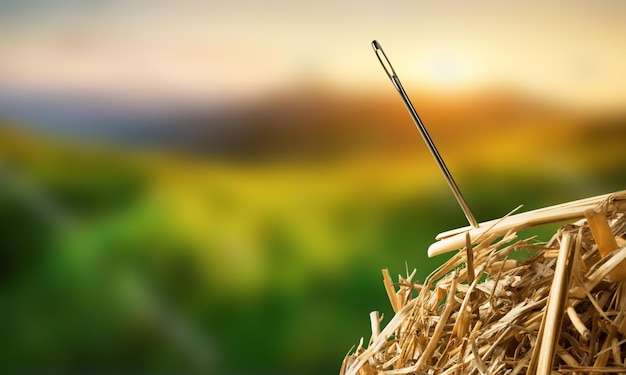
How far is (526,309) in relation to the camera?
517mm

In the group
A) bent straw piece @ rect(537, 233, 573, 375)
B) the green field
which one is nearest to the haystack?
bent straw piece @ rect(537, 233, 573, 375)

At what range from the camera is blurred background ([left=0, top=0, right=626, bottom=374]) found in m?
2.32

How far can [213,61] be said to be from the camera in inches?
95.3

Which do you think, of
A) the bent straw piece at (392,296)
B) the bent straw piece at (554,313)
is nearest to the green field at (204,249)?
the bent straw piece at (392,296)

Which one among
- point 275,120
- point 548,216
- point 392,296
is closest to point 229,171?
point 275,120

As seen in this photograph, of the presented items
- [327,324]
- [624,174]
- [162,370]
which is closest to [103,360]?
[162,370]

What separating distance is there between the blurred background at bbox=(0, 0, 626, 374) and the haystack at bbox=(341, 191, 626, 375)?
5.60ft

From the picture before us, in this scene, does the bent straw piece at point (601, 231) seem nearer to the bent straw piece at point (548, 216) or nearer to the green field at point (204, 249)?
the bent straw piece at point (548, 216)

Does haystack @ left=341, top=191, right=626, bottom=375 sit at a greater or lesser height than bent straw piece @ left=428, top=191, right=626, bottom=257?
lesser

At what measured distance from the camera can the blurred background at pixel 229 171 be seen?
2.32 metres

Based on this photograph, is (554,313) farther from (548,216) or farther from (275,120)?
(275,120)

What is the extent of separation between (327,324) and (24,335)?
0.92 metres

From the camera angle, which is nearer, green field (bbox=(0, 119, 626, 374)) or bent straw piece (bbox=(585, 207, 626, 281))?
bent straw piece (bbox=(585, 207, 626, 281))

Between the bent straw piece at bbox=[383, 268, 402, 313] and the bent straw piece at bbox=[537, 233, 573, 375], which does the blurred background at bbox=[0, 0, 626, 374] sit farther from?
the bent straw piece at bbox=[537, 233, 573, 375]
